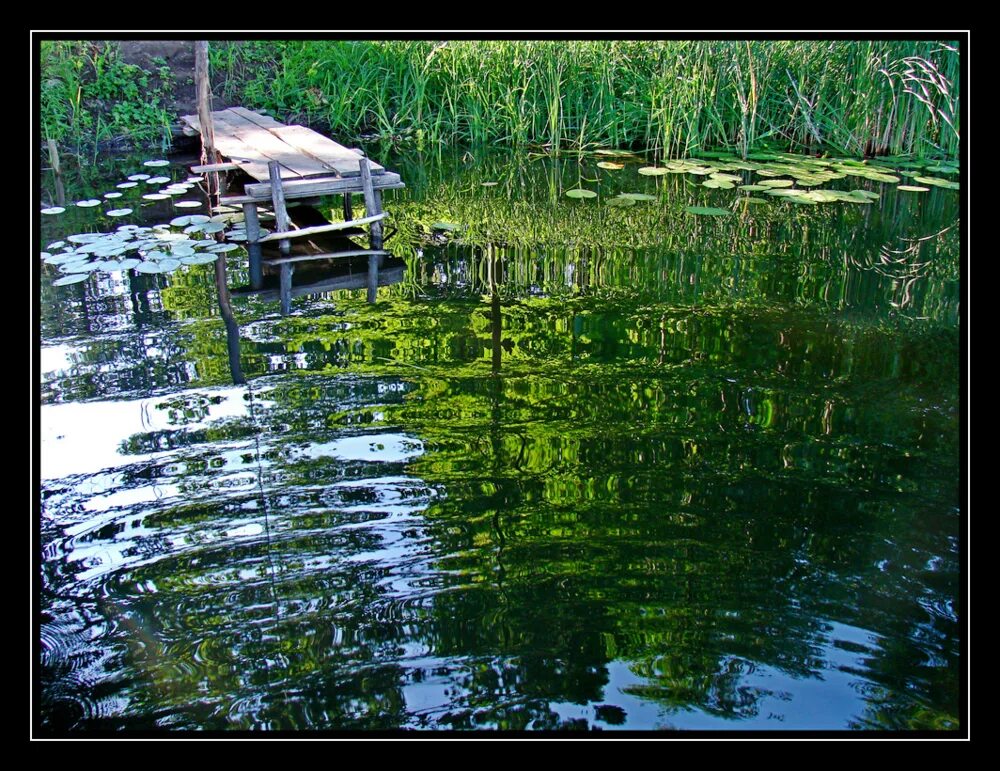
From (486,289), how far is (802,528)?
9.26ft

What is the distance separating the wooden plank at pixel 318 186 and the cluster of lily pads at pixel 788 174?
1799 mm

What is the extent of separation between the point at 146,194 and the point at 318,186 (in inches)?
85.1

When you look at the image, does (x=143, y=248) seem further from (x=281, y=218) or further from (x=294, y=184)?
(x=294, y=184)

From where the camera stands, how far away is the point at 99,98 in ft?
32.0

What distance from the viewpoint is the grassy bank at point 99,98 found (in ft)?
30.3

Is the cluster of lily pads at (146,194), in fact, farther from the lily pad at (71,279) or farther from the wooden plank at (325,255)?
the wooden plank at (325,255)

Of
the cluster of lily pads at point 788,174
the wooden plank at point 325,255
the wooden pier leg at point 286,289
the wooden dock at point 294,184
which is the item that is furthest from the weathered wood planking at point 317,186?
the cluster of lily pads at point 788,174

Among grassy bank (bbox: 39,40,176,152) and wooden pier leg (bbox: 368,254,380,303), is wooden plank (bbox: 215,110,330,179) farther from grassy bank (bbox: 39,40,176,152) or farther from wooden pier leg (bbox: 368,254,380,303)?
grassy bank (bbox: 39,40,176,152)

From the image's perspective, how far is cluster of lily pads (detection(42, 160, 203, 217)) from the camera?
7.23 meters

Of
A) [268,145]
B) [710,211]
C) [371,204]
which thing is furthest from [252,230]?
[710,211]

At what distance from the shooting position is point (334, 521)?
3.37 meters

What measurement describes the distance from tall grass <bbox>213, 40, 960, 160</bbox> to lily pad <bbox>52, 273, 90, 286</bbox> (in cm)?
476

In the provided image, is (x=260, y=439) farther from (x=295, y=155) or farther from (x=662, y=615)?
(x=295, y=155)

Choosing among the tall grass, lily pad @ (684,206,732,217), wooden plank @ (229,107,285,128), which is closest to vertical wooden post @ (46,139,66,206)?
wooden plank @ (229,107,285,128)
